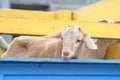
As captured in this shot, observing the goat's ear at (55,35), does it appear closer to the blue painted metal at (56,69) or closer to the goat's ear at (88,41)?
the goat's ear at (88,41)

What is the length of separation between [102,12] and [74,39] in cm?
80

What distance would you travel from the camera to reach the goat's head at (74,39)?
7.26ft

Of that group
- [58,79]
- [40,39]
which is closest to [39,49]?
[40,39]

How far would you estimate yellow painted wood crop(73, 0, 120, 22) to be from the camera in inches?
111

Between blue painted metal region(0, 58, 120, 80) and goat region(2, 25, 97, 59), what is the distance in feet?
0.80

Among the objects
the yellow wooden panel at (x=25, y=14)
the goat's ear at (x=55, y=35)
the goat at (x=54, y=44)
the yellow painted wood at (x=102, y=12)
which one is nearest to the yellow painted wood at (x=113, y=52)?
the yellow painted wood at (x=102, y=12)

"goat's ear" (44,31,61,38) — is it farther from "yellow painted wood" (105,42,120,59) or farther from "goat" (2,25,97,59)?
"yellow painted wood" (105,42,120,59)

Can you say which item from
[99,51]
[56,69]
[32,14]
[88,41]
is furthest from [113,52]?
[32,14]

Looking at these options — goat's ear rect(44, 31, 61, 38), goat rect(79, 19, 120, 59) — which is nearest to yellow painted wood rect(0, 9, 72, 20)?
goat rect(79, 19, 120, 59)

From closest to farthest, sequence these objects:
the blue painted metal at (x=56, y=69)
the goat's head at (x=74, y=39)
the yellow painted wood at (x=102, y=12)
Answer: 1. the blue painted metal at (x=56, y=69)
2. the goat's head at (x=74, y=39)
3. the yellow painted wood at (x=102, y=12)

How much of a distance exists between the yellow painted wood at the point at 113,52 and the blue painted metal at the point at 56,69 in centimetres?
69

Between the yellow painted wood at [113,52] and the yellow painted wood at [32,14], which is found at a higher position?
the yellow painted wood at [32,14]

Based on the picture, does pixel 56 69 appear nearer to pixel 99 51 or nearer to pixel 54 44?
pixel 54 44

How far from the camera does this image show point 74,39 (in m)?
2.29
